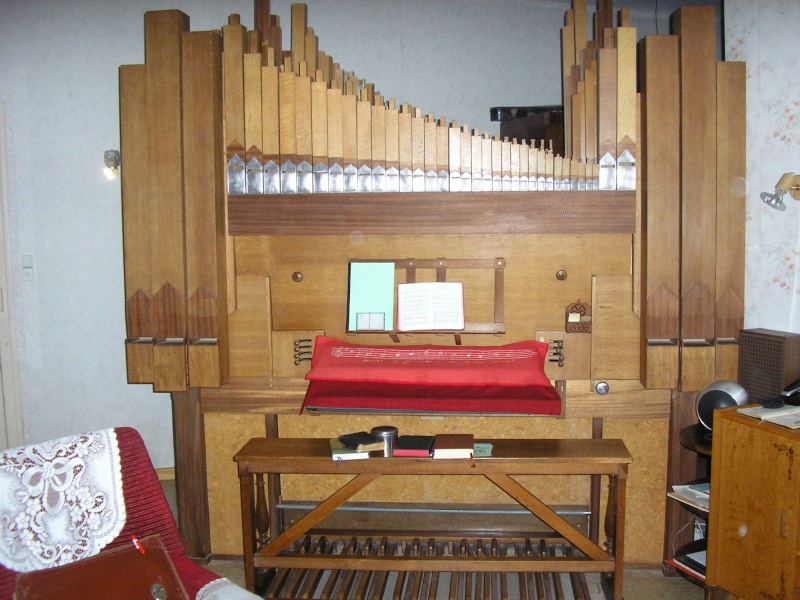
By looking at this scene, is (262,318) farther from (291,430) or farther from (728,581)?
(728,581)

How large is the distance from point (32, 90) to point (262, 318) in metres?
2.05

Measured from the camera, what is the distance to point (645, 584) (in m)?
2.70

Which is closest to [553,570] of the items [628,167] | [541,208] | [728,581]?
[728,581]

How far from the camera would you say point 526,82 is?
156 inches

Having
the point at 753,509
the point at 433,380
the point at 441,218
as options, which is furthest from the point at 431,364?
the point at 753,509

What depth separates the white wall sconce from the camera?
349cm

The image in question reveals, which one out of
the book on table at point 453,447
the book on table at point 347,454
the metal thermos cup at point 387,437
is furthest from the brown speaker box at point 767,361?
the book on table at point 347,454

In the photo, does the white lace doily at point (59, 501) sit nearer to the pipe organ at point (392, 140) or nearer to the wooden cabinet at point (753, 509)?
the pipe organ at point (392, 140)

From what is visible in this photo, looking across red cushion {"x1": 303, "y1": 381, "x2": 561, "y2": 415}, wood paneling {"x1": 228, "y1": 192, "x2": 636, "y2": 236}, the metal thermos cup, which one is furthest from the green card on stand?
the metal thermos cup

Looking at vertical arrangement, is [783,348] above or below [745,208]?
below

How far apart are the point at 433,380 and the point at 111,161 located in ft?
7.26

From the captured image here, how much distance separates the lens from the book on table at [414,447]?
8.00ft

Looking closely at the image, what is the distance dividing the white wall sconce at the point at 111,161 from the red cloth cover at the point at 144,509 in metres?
1.96

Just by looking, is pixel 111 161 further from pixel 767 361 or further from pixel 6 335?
pixel 767 361
